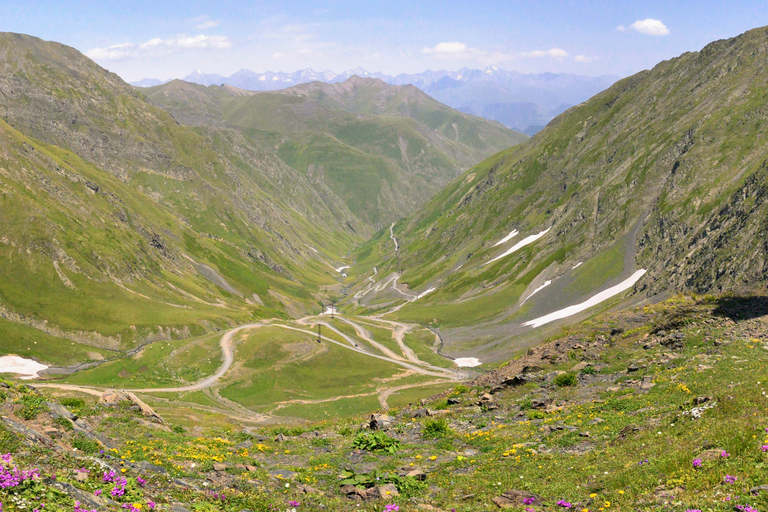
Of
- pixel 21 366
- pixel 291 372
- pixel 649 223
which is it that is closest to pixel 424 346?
pixel 291 372

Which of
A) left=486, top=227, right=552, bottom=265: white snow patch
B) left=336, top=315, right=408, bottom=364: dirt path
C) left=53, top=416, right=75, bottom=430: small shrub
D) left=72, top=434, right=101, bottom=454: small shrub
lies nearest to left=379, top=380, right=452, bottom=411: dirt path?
left=336, top=315, right=408, bottom=364: dirt path

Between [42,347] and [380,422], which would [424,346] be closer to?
[42,347]

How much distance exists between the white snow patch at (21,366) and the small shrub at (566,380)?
104993 mm

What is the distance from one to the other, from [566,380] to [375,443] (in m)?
16.8

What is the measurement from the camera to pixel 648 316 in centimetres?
4866

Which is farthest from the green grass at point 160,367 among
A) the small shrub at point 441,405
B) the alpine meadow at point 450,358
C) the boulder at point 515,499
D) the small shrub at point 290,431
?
the boulder at point 515,499

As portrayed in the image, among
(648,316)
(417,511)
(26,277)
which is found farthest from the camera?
(26,277)

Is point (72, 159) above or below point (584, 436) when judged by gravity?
above

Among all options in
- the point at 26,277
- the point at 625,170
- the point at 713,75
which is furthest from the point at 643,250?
the point at 26,277

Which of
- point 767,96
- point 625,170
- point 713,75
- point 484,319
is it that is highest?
point 713,75

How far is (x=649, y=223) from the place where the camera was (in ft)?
427

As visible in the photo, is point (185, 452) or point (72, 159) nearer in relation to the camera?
point (185, 452)

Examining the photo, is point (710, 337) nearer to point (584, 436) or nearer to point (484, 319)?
point (584, 436)

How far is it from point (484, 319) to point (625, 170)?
237ft
